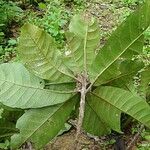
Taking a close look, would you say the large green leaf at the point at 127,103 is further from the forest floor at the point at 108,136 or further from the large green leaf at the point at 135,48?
the forest floor at the point at 108,136

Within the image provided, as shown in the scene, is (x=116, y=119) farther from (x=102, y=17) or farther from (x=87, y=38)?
(x=102, y=17)

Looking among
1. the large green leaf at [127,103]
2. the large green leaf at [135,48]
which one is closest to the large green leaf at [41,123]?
the large green leaf at [127,103]

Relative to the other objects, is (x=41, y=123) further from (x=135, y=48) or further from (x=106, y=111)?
(x=135, y=48)

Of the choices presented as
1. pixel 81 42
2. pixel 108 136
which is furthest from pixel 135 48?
pixel 108 136

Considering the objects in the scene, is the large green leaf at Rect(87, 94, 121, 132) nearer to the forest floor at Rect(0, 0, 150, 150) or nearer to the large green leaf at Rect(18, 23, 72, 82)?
the large green leaf at Rect(18, 23, 72, 82)

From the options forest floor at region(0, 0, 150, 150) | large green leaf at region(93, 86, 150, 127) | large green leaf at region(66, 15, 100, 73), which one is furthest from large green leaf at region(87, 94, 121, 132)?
forest floor at region(0, 0, 150, 150)

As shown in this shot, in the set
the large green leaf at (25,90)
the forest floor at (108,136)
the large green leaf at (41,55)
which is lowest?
the forest floor at (108,136)

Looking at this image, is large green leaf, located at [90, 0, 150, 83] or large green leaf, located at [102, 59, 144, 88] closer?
large green leaf, located at [90, 0, 150, 83]
